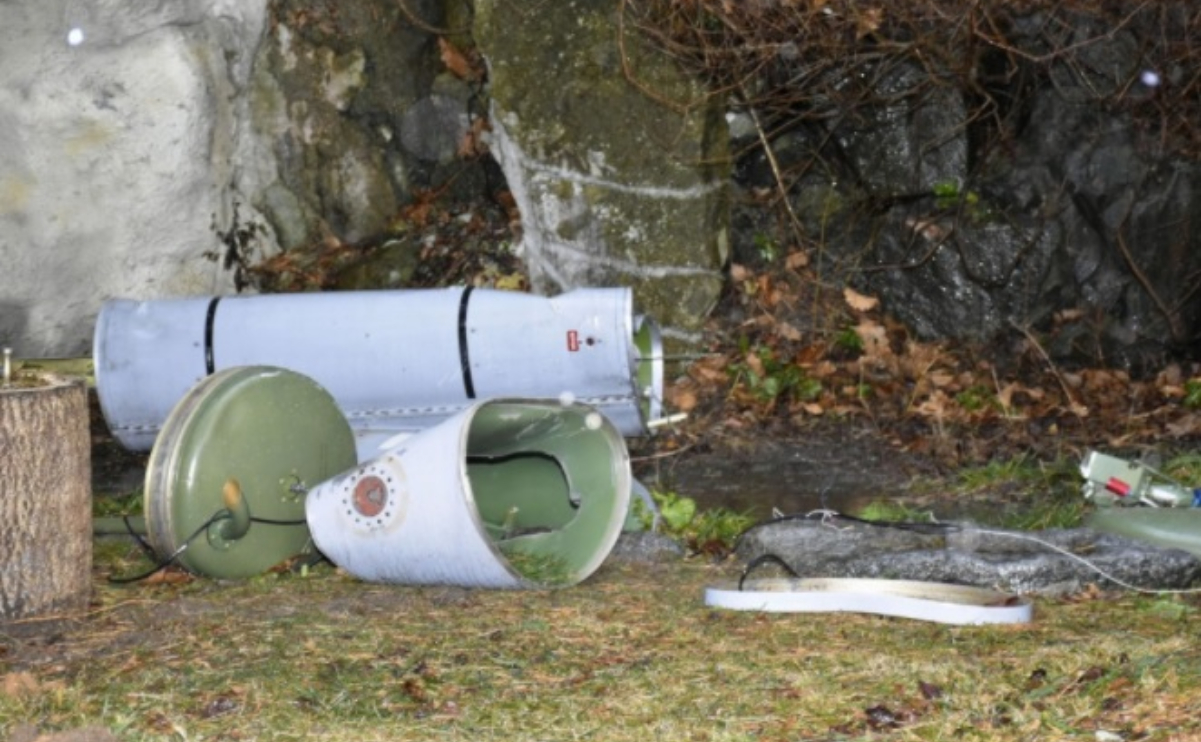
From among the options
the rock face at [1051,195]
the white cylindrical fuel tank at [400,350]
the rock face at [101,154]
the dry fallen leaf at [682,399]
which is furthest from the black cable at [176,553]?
the rock face at [1051,195]

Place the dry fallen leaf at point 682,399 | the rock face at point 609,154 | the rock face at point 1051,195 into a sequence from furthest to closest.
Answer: the rock face at point 1051,195, the rock face at point 609,154, the dry fallen leaf at point 682,399

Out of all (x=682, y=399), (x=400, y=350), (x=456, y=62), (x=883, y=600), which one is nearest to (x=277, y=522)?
(x=400, y=350)

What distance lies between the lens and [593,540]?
564 centimetres

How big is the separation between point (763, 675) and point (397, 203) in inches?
220

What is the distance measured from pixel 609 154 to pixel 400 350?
191 cm

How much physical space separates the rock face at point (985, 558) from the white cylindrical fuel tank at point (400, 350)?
4.10ft

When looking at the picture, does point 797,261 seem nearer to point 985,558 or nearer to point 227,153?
point 227,153

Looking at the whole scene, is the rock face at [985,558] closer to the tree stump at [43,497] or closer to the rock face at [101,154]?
the tree stump at [43,497]

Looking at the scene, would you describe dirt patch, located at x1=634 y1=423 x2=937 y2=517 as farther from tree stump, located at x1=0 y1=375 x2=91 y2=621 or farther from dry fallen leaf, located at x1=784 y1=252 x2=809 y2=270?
tree stump, located at x1=0 y1=375 x2=91 y2=621

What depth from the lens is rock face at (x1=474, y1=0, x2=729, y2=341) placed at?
824 cm

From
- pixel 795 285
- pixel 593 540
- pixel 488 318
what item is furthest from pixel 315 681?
pixel 795 285

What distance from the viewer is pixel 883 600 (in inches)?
188

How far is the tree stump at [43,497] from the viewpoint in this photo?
4.80 meters

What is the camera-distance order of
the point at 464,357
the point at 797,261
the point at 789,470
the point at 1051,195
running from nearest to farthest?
1. the point at 464,357
2. the point at 789,470
3. the point at 1051,195
4. the point at 797,261
